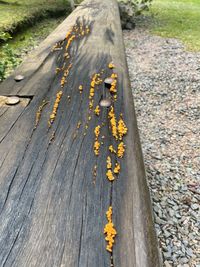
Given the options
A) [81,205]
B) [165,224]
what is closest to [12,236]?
[81,205]

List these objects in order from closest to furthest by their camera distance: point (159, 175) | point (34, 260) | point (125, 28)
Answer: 1. point (34, 260)
2. point (159, 175)
3. point (125, 28)

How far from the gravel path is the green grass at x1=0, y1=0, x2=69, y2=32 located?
115 inches

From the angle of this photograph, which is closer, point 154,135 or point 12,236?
point 12,236

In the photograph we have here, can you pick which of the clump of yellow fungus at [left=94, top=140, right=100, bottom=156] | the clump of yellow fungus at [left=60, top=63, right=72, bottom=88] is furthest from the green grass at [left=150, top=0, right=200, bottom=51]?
the clump of yellow fungus at [left=94, top=140, right=100, bottom=156]

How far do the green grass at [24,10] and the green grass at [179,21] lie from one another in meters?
3.27

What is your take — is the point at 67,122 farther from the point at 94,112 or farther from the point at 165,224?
the point at 165,224

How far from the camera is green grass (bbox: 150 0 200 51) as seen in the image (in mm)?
8258

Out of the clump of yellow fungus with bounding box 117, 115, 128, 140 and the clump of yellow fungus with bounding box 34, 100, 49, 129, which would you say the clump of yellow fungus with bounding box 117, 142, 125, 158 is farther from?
the clump of yellow fungus with bounding box 34, 100, 49, 129

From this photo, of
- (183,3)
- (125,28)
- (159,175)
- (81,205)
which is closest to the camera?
(81,205)

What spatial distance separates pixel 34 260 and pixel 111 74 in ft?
4.48

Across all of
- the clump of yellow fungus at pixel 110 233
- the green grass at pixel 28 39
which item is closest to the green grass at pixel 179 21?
the green grass at pixel 28 39

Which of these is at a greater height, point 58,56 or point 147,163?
point 58,56

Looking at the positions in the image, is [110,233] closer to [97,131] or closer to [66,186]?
[66,186]

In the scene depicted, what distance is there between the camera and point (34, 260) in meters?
0.86
